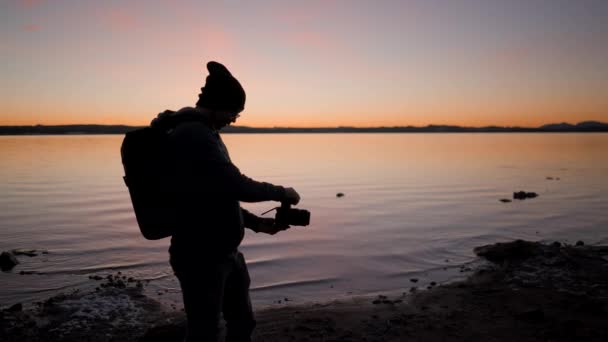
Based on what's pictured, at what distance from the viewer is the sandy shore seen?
6230mm

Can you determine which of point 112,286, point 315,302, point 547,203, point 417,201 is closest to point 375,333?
point 315,302

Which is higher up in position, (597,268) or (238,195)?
(238,195)

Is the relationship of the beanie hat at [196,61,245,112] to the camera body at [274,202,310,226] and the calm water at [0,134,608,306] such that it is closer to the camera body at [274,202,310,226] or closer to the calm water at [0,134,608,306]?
the camera body at [274,202,310,226]

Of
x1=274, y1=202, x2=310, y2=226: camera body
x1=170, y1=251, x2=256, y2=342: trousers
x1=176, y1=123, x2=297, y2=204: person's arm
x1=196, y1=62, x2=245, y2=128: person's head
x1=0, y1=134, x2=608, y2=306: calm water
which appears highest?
x1=196, y1=62, x2=245, y2=128: person's head

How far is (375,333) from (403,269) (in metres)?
4.60

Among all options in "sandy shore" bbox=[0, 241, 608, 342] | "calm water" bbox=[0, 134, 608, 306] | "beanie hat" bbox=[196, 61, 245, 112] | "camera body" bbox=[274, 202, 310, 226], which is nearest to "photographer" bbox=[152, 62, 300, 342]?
"beanie hat" bbox=[196, 61, 245, 112]

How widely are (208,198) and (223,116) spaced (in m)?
0.72

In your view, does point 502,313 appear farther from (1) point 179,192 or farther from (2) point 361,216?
(2) point 361,216

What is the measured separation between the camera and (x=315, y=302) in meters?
8.36

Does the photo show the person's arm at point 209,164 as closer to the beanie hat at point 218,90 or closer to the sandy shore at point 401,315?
the beanie hat at point 218,90

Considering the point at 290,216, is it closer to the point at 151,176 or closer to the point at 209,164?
the point at 209,164

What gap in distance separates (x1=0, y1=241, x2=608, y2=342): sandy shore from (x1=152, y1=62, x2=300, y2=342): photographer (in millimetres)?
2910

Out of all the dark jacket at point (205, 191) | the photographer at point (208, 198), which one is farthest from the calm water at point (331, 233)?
the dark jacket at point (205, 191)

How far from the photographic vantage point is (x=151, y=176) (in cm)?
307
